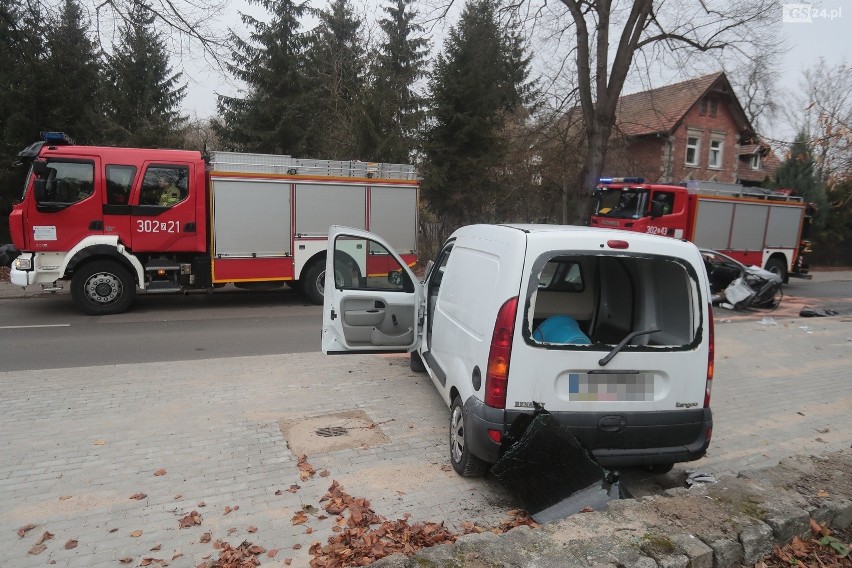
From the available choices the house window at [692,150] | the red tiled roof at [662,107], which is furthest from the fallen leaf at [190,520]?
the house window at [692,150]

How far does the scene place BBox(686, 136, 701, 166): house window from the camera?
32812mm

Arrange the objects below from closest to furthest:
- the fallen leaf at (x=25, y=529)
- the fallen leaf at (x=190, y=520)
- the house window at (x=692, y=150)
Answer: the fallen leaf at (x=25, y=529)
the fallen leaf at (x=190, y=520)
the house window at (x=692, y=150)

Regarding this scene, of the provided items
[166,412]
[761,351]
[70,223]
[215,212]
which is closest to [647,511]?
[166,412]

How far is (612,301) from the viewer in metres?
5.09

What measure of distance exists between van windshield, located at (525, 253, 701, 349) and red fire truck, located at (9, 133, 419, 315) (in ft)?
25.1

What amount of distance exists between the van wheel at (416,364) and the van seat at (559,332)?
2.47 metres

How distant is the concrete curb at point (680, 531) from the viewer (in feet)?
8.43

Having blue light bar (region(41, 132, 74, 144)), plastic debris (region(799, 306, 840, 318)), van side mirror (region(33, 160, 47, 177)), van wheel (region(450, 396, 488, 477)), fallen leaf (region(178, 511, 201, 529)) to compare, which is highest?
blue light bar (region(41, 132, 74, 144))

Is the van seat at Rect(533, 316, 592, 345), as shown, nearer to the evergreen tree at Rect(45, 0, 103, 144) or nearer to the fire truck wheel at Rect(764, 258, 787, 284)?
the evergreen tree at Rect(45, 0, 103, 144)

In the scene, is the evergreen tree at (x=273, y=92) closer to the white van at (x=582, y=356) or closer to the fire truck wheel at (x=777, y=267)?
the fire truck wheel at (x=777, y=267)

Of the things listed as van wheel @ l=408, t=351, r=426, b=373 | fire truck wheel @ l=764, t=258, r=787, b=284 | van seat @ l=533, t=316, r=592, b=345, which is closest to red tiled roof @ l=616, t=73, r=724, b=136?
fire truck wheel @ l=764, t=258, r=787, b=284

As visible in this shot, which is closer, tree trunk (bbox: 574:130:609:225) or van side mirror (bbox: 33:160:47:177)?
van side mirror (bbox: 33:160:47:177)

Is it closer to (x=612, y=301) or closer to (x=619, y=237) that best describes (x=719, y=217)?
(x=612, y=301)

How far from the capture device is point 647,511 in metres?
3.04
